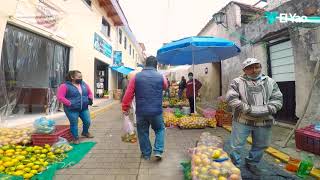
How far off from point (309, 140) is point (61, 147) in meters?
4.53

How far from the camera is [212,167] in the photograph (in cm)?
288

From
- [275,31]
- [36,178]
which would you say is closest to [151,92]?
[36,178]

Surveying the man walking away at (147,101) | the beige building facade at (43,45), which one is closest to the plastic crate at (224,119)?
the man walking away at (147,101)

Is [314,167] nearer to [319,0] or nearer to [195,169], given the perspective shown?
[195,169]

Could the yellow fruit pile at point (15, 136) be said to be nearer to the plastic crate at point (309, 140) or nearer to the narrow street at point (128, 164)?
the narrow street at point (128, 164)

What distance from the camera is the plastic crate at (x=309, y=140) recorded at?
4.12m

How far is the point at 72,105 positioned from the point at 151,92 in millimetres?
2133

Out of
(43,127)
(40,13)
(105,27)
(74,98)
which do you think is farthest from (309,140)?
(105,27)

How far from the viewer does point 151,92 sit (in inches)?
161

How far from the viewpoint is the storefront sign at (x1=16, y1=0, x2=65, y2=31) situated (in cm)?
653

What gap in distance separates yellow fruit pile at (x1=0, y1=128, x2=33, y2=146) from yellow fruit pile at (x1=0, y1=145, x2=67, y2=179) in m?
0.21

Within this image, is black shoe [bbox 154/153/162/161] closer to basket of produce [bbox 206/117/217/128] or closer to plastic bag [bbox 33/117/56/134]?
plastic bag [bbox 33/117/56/134]

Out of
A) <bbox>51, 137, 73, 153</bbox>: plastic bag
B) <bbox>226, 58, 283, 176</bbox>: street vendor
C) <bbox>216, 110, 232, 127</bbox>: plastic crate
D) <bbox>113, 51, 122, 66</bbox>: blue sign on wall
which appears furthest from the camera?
<bbox>113, 51, 122, 66</bbox>: blue sign on wall

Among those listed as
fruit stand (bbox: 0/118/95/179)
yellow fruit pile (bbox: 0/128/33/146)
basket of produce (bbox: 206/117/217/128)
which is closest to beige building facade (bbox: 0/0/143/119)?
yellow fruit pile (bbox: 0/128/33/146)
